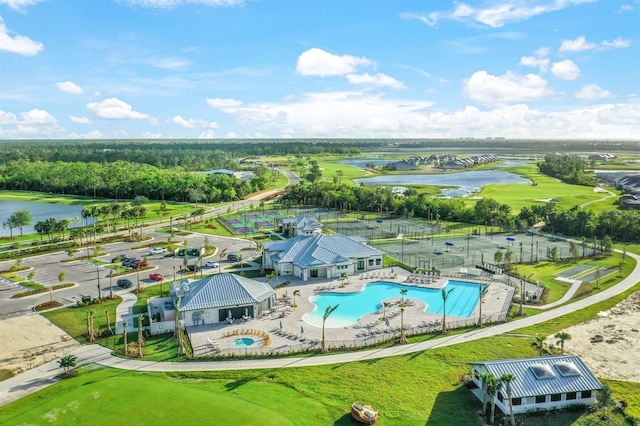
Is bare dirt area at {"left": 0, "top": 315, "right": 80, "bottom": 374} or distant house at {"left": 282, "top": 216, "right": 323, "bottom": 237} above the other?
distant house at {"left": 282, "top": 216, "right": 323, "bottom": 237}

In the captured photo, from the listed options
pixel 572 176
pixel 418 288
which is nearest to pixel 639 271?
pixel 418 288

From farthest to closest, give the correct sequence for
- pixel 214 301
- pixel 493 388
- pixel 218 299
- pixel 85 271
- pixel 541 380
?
pixel 85 271
pixel 218 299
pixel 214 301
pixel 541 380
pixel 493 388

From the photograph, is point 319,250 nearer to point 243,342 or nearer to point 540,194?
point 243,342

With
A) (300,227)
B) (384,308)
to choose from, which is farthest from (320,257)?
(300,227)

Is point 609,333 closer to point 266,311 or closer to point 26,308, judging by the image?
point 266,311

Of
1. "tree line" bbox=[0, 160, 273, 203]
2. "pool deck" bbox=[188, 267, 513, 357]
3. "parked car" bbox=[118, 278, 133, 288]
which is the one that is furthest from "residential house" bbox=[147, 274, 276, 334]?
"tree line" bbox=[0, 160, 273, 203]

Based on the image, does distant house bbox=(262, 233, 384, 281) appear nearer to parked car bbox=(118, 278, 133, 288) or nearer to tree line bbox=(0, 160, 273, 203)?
parked car bbox=(118, 278, 133, 288)
